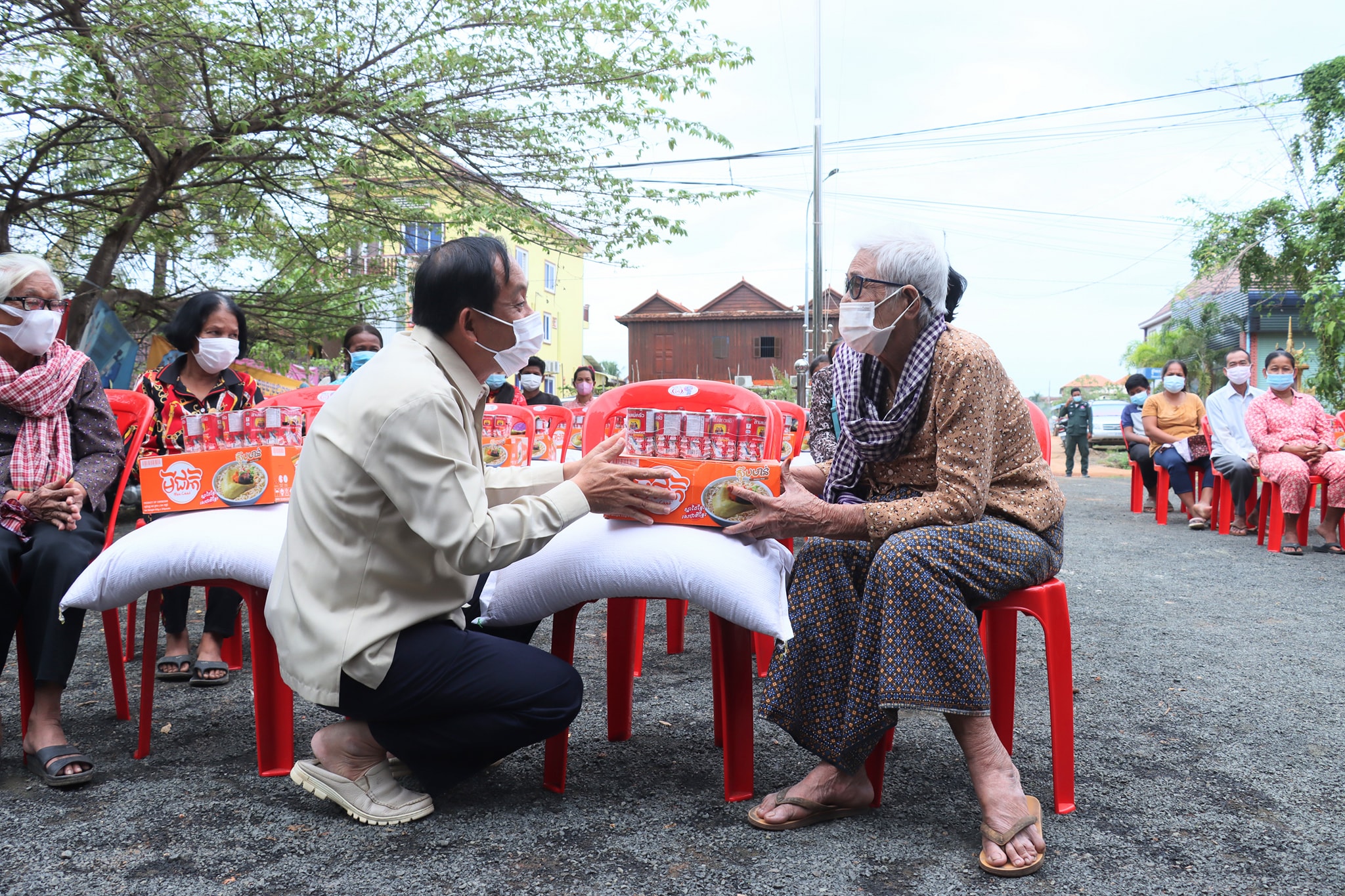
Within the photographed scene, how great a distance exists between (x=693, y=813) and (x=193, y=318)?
266 cm

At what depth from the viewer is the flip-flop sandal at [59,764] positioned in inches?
93.8

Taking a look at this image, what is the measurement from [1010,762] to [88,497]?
2.79 m

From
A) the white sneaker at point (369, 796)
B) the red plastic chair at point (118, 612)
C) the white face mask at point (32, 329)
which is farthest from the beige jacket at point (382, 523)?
the white face mask at point (32, 329)

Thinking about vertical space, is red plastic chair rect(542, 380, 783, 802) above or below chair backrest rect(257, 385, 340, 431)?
below

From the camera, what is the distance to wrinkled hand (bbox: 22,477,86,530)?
8.71ft

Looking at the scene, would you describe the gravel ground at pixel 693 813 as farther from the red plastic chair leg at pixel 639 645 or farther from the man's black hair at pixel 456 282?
the man's black hair at pixel 456 282

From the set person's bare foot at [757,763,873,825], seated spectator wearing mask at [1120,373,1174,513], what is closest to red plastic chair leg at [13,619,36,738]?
person's bare foot at [757,763,873,825]

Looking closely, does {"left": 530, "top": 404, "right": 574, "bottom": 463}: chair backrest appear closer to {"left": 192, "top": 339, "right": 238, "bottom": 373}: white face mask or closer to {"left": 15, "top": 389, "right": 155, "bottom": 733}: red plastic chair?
{"left": 192, "top": 339, "right": 238, "bottom": 373}: white face mask

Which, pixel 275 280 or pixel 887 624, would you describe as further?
pixel 275 280

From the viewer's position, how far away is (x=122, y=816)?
2225 millimetres

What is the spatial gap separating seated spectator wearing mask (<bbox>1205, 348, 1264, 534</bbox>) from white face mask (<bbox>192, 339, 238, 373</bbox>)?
727 centimetres

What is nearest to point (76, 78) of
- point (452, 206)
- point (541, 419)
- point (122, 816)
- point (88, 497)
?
point (452, 206)

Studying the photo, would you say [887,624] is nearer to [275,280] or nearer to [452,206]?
[452,206]

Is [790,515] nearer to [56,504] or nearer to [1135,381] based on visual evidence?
[56,504]
